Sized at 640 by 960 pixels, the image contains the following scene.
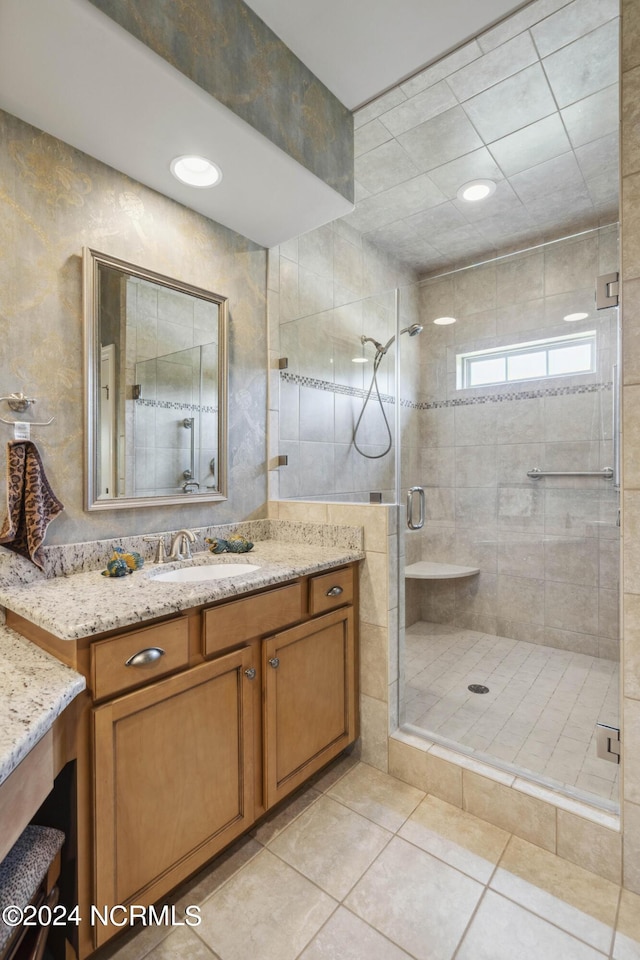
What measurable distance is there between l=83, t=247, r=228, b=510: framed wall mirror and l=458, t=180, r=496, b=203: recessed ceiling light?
1.56 metres

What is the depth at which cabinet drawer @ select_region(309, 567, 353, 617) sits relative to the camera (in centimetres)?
171

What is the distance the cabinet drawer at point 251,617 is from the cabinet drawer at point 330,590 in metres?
0.07

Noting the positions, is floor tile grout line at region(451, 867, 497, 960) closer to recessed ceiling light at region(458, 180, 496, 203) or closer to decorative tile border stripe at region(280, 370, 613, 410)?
decorative tile border stripe at region(280, 370, 613, 410)

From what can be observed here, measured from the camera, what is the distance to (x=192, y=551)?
1941mm

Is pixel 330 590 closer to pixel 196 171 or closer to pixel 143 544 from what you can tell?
pixel 143 544

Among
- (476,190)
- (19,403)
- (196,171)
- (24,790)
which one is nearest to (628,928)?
(24,790)

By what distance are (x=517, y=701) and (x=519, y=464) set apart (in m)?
1.26

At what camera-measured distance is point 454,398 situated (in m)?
2.70

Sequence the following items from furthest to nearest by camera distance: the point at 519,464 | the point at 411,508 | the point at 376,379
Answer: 1. the point at 519,464
2. the point at 376,379
3. the point at 411,508

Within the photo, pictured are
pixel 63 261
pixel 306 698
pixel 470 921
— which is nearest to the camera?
pixel 470 921

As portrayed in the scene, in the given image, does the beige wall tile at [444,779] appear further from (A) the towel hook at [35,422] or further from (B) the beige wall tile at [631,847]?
(A) the towel hook at [35,422]

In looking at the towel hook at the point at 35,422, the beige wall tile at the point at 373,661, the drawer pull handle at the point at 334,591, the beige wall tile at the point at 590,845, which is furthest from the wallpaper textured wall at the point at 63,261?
the beige wall tile at the point at 590,845

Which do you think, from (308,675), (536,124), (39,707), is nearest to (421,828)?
(308,675)

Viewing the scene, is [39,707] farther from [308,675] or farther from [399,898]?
[399,898]
